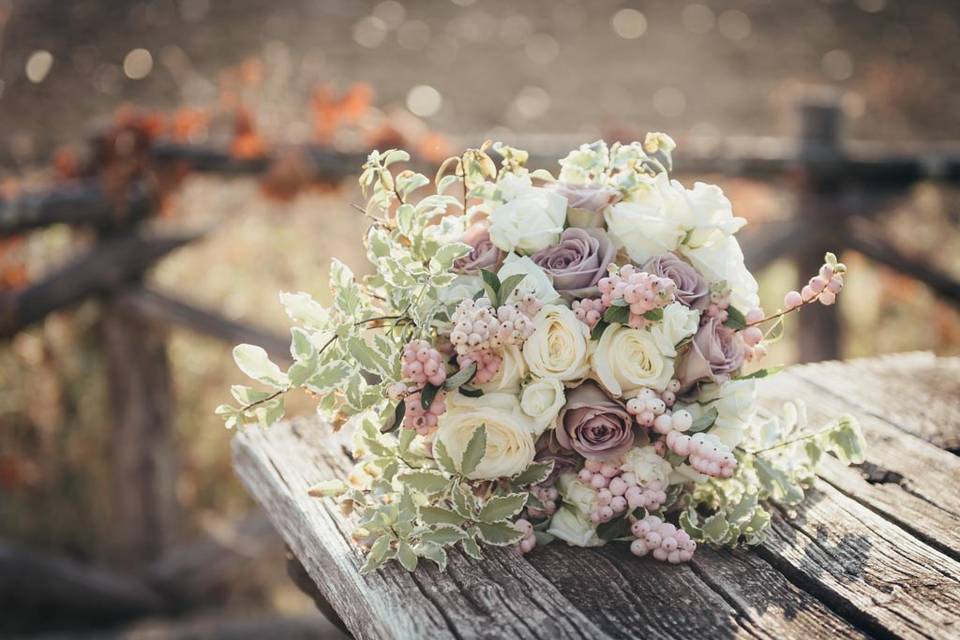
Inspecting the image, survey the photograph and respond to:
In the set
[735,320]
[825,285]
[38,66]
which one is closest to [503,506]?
[735,320]

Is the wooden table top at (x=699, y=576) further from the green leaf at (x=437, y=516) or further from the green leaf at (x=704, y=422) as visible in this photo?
the green leaf at (x=704, y=422)

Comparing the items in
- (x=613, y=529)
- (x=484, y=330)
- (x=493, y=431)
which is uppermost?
(x=484, y=330)

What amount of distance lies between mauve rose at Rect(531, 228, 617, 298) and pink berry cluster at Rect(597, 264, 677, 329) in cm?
5

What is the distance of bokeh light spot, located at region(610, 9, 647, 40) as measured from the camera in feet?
32.0

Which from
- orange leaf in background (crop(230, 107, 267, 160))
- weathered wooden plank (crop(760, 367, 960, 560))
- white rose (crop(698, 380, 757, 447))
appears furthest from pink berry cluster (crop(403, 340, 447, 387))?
orange leaf in background (crop(230, 107, 267, 160))

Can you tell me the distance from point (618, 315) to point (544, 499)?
1.04 ft

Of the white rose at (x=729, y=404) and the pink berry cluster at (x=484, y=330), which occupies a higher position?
the pink berry cluster at (x=484, y=330)

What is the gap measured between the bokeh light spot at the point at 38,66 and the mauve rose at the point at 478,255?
19.2 feet

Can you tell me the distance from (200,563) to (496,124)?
199 inches

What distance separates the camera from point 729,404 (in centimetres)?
149

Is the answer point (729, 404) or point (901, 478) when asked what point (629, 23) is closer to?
point (901, 478)

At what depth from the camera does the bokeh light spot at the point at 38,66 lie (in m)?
6.45

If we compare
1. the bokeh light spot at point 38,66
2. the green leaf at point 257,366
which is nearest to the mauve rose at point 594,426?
the green leaf at point 257,366

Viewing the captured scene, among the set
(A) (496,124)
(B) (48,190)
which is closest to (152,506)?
(B) (48,190)
